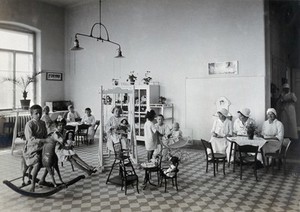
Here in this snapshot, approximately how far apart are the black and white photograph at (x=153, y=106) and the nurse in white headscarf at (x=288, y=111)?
32mm

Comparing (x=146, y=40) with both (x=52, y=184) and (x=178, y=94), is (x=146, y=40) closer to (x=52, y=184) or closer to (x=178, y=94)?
(x=178, y=94)

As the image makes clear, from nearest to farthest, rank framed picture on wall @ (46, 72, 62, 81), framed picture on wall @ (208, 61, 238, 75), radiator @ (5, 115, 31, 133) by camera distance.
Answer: framed picture on wall @ (208, 61, 238, 75)
radiator @ (5, 115, 31, 133)
framed picture on wall @ (46, 72, 62, 81)

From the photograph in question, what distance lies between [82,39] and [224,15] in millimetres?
5867

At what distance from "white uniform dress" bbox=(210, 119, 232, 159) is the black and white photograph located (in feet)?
0.09

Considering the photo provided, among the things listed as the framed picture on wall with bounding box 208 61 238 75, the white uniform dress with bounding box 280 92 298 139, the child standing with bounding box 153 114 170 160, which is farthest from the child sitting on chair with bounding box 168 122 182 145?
the white uniform dress with bounding box 280 92 298 139

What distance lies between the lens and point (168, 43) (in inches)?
372

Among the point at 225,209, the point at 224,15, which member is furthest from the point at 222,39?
the point at 225,209

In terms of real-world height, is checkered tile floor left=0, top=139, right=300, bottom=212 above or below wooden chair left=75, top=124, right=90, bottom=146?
below

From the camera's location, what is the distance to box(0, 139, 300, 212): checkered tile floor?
4.44 meters

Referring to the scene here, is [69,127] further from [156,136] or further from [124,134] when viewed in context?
[156,136]

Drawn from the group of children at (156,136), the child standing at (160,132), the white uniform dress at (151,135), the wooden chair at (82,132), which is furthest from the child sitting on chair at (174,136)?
the wooden chair at (82,132)

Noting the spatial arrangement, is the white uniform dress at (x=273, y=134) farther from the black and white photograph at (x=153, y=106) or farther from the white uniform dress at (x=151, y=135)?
the white uniform dress at (x=151, y=135)

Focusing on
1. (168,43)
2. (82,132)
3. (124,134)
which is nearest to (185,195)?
(124,134)

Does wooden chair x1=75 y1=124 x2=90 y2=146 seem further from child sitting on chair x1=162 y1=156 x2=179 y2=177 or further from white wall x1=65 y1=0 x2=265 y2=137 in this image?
child sitting on chair x1=162 y1=156 x2=179 y2=177
